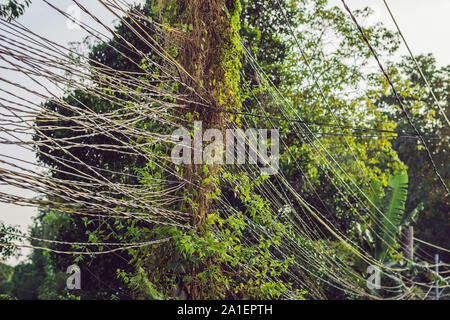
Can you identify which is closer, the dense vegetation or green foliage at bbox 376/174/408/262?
the dense vegetation

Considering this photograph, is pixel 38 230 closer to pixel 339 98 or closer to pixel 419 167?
pixel 339 98

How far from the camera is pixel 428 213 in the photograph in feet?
67.9

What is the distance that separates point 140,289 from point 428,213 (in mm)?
19361

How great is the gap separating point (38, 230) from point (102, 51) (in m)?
11.2

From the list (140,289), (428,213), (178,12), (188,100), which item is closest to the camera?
(140,289)

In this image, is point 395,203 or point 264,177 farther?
point 395,203

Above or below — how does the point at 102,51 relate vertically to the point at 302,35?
below

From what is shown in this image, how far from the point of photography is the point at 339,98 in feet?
38.2

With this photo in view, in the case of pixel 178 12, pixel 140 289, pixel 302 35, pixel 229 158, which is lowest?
pixel 140 289

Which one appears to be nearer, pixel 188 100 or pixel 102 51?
pixel 188 100

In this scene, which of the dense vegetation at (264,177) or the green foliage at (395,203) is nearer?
the dense vegetation at (264,177)
